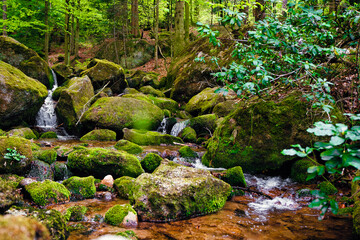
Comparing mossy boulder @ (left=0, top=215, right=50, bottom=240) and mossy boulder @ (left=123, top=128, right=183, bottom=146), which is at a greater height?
mossy boulder @ (left=0, top=215, right=50, bottom=240)

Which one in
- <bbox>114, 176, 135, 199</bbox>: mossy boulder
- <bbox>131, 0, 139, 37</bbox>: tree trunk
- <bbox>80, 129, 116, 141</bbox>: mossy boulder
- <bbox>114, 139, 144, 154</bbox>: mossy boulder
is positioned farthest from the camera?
<bbox>131, 0, 139, 37</bbox>: tree trunk

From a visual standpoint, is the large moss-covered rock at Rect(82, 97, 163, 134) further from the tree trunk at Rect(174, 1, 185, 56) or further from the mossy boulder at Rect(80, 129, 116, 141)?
the tree trunk at Rect(174, 1, 185, 56)

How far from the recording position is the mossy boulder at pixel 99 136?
9.41 metres

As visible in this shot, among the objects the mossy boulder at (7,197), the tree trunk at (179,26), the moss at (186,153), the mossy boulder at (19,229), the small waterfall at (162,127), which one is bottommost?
the small waterfall at (162,127)

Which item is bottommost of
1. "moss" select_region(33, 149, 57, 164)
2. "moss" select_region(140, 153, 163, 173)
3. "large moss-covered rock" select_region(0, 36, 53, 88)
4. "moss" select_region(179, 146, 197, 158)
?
"moss" select_region(179, 146, 197, 158)

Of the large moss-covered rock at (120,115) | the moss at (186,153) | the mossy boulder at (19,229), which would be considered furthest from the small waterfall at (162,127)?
the mossy boulder at (19,229)

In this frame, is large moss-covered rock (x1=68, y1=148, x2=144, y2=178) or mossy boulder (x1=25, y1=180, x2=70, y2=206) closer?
mossy boulder (x1=25, y1=180, x2=70, y2=206)

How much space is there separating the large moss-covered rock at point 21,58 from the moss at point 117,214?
44.1 feet

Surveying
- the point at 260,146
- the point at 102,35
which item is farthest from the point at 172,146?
the point at 102,35

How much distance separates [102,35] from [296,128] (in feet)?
81.0

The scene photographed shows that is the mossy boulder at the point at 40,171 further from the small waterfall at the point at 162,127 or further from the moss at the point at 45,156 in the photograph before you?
the small waterfall at the point at 162,127

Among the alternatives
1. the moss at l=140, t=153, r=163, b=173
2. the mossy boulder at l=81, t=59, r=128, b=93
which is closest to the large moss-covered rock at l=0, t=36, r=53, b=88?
the mossy boulder at l=81, t=59, r=128, b=93

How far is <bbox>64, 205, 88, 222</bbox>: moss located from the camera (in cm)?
352

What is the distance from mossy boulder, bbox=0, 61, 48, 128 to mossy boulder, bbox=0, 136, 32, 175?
4.97 metres
